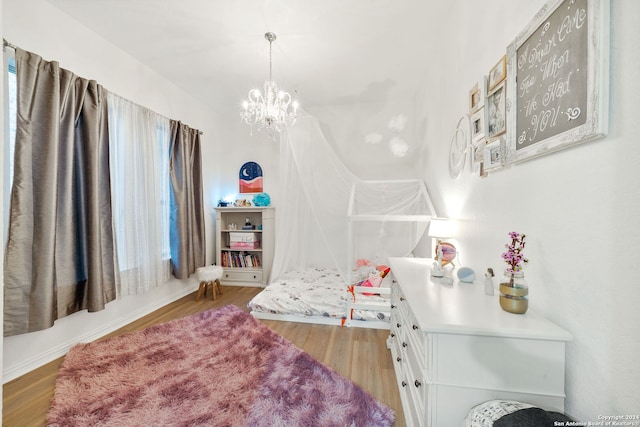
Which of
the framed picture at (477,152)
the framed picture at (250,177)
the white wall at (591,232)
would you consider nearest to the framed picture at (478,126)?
the framed picture at (477,152)

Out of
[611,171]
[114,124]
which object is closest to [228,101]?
[114,124]

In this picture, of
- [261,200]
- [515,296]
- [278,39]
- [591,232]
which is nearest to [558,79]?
[591,232]

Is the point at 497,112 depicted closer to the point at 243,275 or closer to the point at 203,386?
the point at 203,386

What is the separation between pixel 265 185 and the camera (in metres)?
3.90

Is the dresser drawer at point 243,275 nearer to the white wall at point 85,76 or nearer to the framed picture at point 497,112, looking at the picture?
the white wall at point 85,76

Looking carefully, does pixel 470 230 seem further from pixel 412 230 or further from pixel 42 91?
pixel 42 91

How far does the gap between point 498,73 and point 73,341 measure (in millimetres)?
3586

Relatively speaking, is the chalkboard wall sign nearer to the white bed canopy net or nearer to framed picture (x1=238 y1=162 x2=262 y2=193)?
the white bed canopy net

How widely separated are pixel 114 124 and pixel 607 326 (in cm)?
343

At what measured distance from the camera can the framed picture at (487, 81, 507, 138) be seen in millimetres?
1225

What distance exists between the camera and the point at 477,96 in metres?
1.55

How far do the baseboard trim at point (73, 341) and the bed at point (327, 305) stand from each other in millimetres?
1148

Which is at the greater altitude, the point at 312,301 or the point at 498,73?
the point at 498,73

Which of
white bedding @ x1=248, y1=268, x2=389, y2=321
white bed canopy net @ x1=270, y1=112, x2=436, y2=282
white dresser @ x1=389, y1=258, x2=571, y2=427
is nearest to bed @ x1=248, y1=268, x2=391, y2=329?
white bedding @ x1=248, y1=268, x2=389, y2=321
